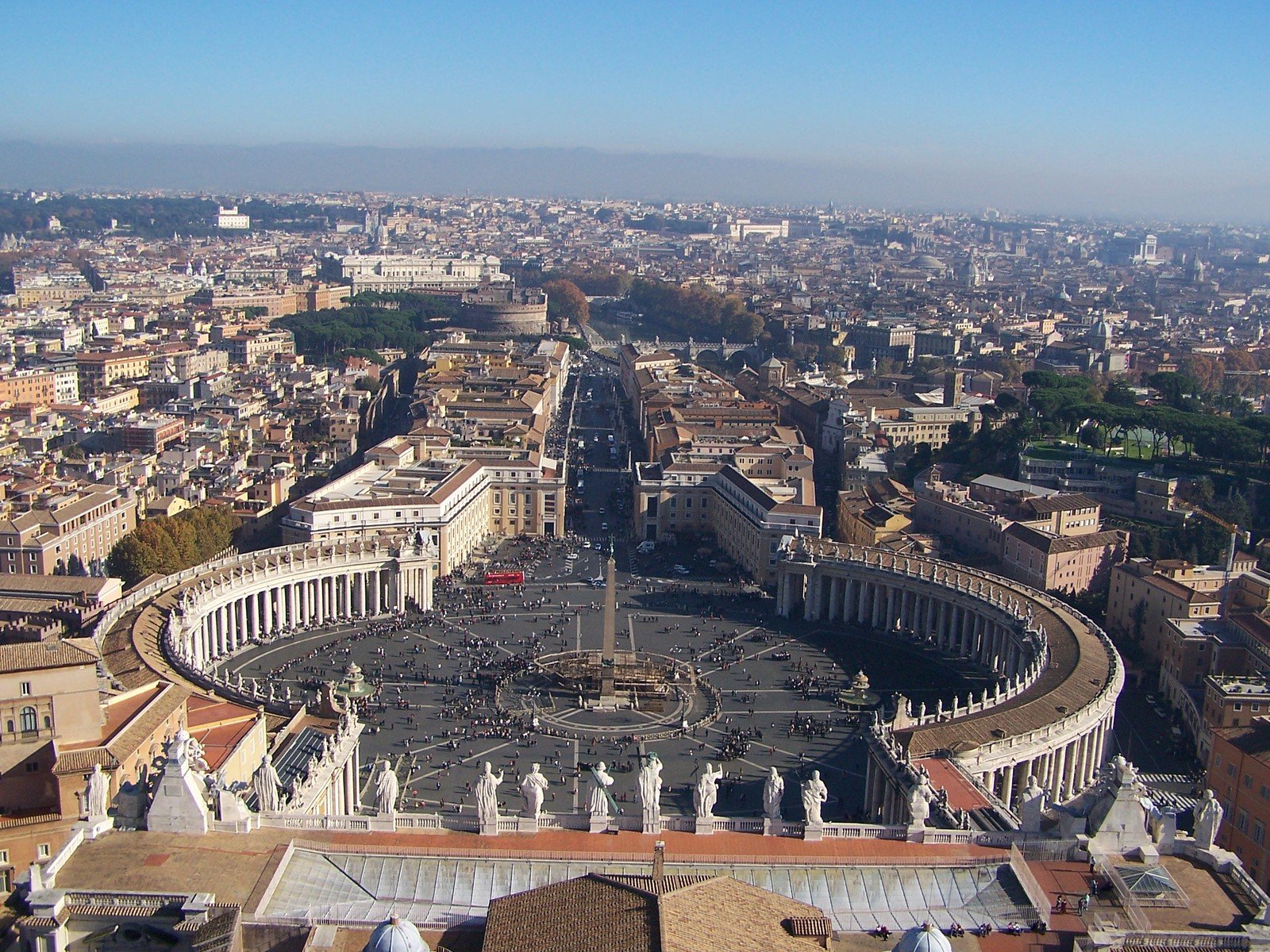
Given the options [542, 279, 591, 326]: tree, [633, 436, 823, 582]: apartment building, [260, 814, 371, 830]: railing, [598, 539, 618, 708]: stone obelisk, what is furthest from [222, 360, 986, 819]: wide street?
[542, 279, 591, 326]: tree

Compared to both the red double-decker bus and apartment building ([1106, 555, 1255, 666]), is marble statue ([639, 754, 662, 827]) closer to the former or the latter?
apartment building ([1106, 555, 1255, 666])

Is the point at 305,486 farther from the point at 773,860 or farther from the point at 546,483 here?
the point at 773,860

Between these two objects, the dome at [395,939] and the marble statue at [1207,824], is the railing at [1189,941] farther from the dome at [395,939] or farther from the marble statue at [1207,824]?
the dome at [395,939]

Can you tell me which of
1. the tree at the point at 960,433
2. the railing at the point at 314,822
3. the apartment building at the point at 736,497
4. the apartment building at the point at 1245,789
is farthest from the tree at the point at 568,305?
the railing at the point at 314,822

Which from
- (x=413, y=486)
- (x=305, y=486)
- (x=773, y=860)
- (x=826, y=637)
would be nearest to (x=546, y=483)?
(x=413, y=486)

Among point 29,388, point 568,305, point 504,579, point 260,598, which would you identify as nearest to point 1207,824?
point 504,579

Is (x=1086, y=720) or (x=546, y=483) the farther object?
(x=546, y=483)
